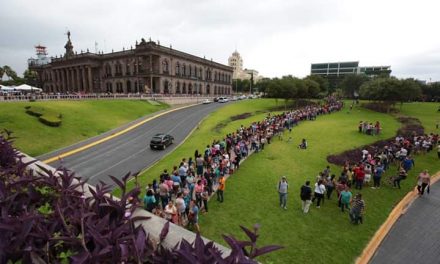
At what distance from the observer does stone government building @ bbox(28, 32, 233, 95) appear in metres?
70.5

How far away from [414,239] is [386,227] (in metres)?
1.12

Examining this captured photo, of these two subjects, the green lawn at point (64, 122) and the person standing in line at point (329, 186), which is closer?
the person standing in line at point (329, 186)

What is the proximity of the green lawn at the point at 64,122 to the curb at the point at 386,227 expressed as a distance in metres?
23.7

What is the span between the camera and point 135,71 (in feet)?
242

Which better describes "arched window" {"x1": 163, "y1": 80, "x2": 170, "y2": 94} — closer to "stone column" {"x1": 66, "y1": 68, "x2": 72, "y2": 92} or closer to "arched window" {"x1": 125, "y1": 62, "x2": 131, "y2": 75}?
"arched window" {"x1": 125, "y1": 62, "x2": 131, "y2": 75}

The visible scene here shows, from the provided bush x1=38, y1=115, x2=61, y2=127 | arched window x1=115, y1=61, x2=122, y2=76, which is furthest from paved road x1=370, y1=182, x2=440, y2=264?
arched window x1=115, y1=61, x2=122, y2=76

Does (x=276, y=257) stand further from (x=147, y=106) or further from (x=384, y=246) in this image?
(x=147, y=106)

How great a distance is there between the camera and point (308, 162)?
20250mm

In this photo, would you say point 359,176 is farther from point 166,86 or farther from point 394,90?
point 166,86

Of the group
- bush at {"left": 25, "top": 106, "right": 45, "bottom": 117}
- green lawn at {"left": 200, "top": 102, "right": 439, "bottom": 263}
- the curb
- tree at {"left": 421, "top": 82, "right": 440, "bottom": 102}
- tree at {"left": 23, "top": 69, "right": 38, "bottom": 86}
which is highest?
tree at {"left": 23, "top": 69, "right": 38, "bottom": 86}

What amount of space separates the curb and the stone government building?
5840 centimetres

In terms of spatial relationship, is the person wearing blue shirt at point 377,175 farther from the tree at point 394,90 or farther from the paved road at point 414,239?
the tree at point 394,90

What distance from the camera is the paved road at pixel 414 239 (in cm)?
1032

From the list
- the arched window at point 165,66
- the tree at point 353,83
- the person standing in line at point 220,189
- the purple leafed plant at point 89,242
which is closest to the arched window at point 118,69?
the arched window at point 165,66
